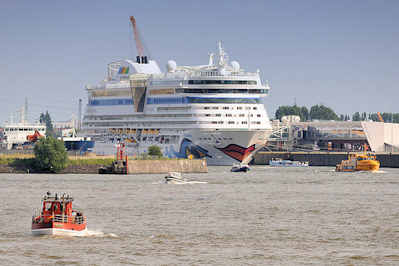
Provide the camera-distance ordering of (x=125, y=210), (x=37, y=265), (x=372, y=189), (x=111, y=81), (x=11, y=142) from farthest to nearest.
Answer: (x=11, y=142) → (x=111, y=81) → (x=372, y=189) → (x=125, y=210) → (x=37, y=265)

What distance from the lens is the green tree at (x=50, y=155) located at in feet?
364

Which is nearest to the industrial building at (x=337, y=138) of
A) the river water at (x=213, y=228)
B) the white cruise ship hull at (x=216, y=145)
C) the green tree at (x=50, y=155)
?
the white cruise ship hull at (x=216, y=145)

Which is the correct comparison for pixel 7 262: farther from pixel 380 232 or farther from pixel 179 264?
pixel 380 232

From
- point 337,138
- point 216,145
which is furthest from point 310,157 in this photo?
point 216,145

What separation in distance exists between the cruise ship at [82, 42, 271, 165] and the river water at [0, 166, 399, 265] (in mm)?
59607

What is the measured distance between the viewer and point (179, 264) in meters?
35.6

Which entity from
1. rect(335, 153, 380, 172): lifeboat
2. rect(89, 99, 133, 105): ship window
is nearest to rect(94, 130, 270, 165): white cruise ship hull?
rect(335, 153, 380, 172): lifeboat

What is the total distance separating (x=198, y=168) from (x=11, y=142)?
8132 cm

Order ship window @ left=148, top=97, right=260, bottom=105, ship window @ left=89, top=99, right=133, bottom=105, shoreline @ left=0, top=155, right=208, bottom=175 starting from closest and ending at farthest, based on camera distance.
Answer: shoreline @ left=0, top=155, right=208, bottom=175 < ship window @ left=148, top=97, right=260, bottom=105 < ship window @ left=89, top=99, right=133, bottom=105

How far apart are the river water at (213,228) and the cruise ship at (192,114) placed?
59.6 meters

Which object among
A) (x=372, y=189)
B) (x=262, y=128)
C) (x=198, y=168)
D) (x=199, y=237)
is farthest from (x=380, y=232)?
(x=262, y=128)

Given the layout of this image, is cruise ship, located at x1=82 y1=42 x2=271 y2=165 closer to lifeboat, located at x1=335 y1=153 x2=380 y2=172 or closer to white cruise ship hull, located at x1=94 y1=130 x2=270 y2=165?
white cruise ship hull, located at x1=94 y1=130 x2=270 y2=165

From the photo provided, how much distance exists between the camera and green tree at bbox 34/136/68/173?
111 m

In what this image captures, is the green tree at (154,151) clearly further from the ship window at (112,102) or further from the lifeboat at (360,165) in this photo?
the lifeboat at (360,165)
